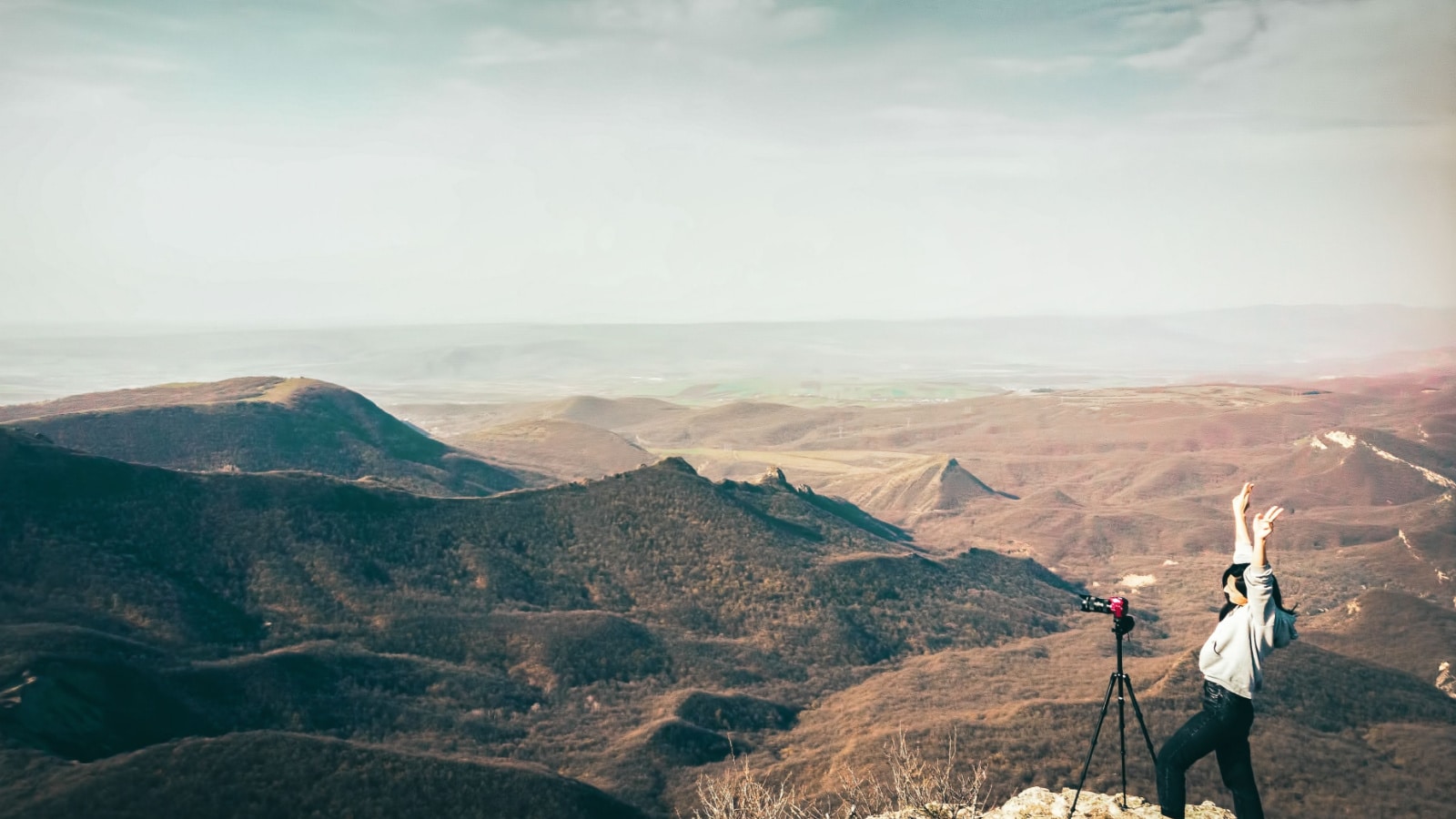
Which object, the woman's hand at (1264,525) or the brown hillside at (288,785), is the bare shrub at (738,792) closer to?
the brown hillside at (288,785)

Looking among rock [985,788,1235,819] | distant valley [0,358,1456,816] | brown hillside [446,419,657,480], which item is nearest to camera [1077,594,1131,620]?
rock [985,788,1235,819]

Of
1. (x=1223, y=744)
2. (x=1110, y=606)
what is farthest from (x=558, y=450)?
(x=1223, y=744)

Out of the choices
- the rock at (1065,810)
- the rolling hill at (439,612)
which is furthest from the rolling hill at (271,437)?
the rock at (1065,810)

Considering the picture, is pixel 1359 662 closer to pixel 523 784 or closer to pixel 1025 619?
pixel 1025 619

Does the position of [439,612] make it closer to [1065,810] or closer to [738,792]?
[738,792]

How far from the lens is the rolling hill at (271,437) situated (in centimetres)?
11375

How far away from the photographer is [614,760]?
1949 inches

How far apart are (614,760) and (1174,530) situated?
319ft

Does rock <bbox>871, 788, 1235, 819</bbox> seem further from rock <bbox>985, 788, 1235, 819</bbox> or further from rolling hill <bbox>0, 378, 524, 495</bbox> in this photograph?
rolling hill <bbox>0, 378, 524, 495</bbox>

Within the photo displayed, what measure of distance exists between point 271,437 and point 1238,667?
126638 mm

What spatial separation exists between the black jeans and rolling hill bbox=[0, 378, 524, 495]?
102067 millimetres

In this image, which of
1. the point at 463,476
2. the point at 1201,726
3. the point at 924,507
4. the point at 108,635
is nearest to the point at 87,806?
the point at 108,635

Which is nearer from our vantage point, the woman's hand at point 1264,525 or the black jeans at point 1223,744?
the woman's hand at point 1264,525

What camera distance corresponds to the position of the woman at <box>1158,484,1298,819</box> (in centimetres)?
1073
